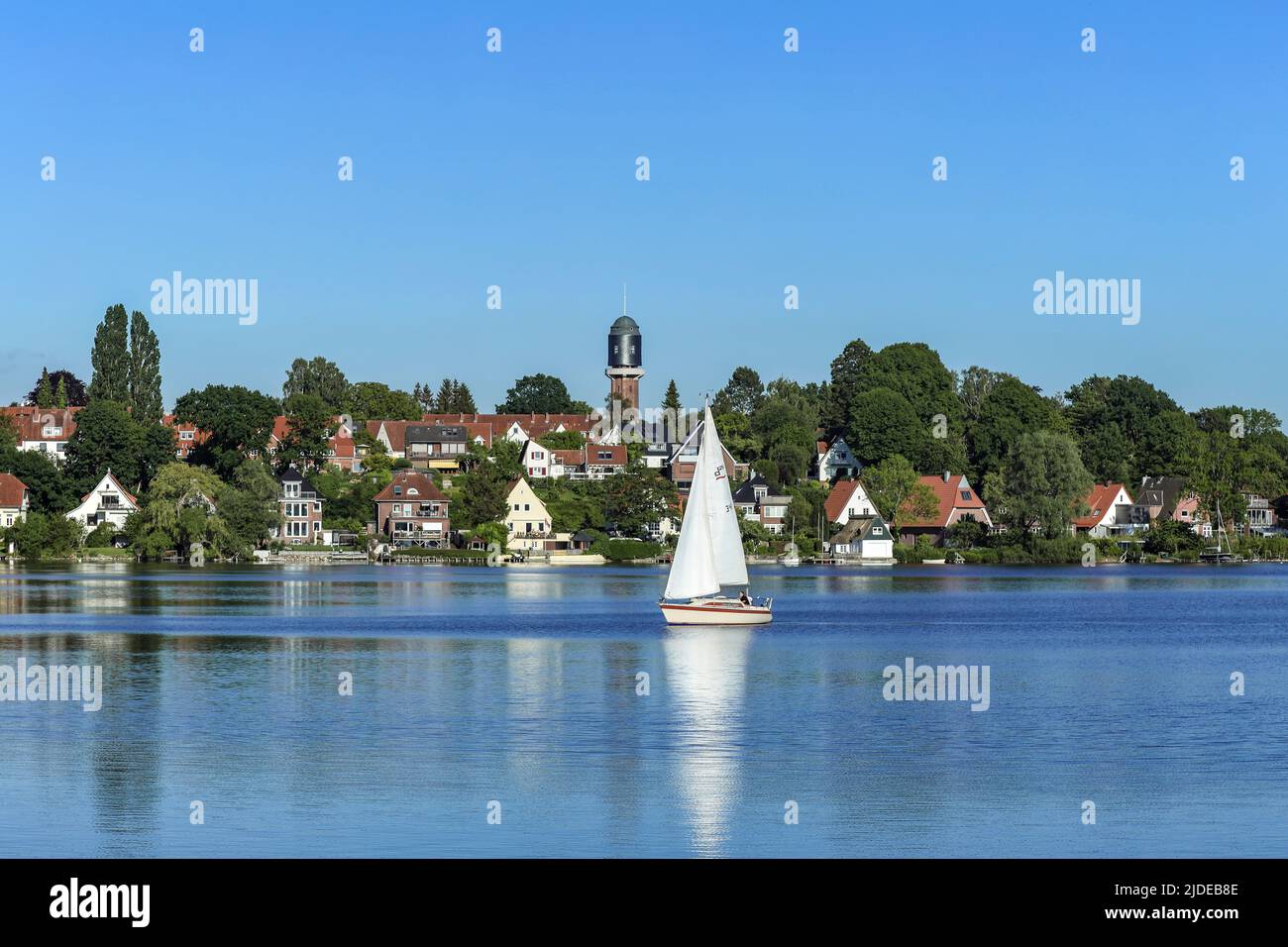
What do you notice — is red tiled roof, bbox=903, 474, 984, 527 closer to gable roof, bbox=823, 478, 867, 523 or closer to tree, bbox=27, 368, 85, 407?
gable roof, bbox=823, 478, 867, 523

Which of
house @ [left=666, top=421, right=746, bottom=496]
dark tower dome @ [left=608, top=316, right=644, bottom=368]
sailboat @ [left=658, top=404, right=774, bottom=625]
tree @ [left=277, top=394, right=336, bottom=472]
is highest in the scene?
dark tower dome @ [left=608, top=316, right=644, bottom=368]

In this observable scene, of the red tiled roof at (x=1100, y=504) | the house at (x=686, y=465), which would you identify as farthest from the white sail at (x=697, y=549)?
the red tiled roof at (x=1100, y=504)

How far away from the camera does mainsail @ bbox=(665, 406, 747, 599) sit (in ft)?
183

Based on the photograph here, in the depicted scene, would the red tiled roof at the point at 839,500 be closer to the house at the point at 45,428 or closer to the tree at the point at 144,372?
the tree at the point at 144,372

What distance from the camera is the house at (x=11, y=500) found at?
5246 inches

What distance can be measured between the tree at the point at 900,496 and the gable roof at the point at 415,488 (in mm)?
35477

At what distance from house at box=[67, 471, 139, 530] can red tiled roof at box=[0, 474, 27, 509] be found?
3.99 meters

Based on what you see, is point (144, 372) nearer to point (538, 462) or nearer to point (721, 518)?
point (538, 462)

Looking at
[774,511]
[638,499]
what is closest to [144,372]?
[638,499]

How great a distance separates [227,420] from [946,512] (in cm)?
5823

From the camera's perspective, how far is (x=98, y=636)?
5478cm

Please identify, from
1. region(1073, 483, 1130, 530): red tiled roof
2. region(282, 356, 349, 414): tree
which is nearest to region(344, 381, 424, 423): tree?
region(282, 356, 349, 414): tree

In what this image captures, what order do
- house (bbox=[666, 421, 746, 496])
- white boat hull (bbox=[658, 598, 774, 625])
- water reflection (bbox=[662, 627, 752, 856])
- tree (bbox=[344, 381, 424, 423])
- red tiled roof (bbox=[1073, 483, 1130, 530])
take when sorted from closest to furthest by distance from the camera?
1. water reflection (bbox=[662, 627, 752, 856])
2. white boat hull (bbox=[658, 598, 774, 625])
3. house (bbox=[666, 421, 746, 496])
4. red tiled roof (bbox=[1073, 483, 1130, 530])
5. tree (bbox=[344, 381, 424, 423])
